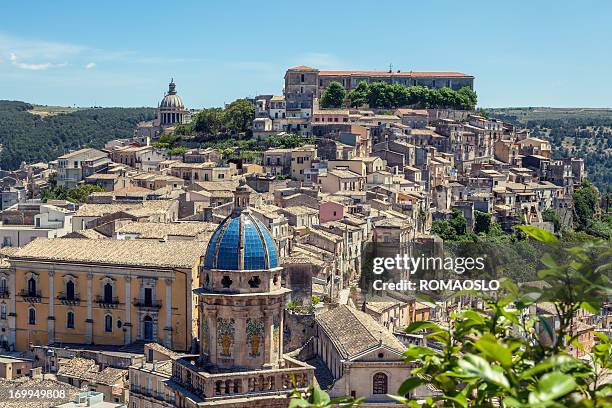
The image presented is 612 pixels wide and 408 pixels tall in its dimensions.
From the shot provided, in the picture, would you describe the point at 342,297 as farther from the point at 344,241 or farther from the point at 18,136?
the point at 18,136

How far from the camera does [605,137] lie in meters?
178

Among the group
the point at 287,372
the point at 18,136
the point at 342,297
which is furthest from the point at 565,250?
the point at 18,136

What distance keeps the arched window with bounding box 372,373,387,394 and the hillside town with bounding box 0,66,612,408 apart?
0.11 ft

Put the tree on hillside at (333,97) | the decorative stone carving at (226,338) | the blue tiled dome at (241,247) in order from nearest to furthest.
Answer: the decorative stone carving at (226,338)
the blue tiled dome at (241,247)
the tree on hillside at (333,97)

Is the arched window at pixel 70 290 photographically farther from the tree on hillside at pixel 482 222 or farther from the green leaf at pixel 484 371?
the tree on hillside at pixel 482 222

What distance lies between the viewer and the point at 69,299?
123 ft

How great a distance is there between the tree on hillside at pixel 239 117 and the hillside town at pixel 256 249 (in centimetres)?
153

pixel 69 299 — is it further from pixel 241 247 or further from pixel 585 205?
pixel 585 205

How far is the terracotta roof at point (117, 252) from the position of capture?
36.1m

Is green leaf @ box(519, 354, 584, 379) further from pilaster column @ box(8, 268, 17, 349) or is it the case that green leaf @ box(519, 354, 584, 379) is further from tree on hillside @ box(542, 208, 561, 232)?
tree on hillside @ box(542, 208, 561, 232)

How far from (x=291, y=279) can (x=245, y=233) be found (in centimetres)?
1818

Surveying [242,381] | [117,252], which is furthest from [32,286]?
[242,381]

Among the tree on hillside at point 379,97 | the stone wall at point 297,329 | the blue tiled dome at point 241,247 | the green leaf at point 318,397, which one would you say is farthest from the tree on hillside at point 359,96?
the green leaf at point 318,397

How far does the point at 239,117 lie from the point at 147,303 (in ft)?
180
